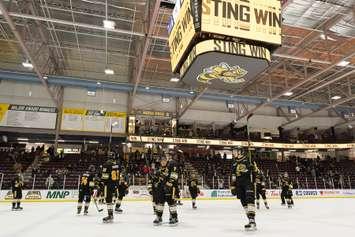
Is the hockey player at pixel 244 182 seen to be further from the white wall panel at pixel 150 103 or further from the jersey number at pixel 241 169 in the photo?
the white wall panel at pixel 150 103

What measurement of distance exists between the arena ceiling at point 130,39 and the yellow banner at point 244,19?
312 cm

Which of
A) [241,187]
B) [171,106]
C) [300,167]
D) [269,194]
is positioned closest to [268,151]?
[300,167]

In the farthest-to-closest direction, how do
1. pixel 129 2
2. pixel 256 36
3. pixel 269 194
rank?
pixel 269 194
pixel 129 2
pixel 256 36

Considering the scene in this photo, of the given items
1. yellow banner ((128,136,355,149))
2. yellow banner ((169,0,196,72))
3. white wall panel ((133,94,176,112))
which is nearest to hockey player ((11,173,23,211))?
yellow banner ((169,0,196,72))

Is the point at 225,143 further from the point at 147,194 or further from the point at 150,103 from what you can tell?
the point at 147,194

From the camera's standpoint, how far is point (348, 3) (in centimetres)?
1267

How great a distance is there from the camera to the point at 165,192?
6672mm

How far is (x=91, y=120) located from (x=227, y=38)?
20.7 m

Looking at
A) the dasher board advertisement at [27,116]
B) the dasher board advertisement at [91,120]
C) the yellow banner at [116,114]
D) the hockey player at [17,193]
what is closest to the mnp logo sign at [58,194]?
the hockey player at [17,193]

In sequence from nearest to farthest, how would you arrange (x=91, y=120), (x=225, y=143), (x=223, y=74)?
(x=223, y=74) → (x=91, y=120) → (x=225, y=143)

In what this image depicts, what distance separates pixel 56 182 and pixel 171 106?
13219 mm

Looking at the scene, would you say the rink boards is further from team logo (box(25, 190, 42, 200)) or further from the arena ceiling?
the arena ceiling

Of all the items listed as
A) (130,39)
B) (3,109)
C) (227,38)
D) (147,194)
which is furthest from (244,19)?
(3,109)

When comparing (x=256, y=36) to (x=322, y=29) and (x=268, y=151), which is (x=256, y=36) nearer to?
(x=322, y=29)
